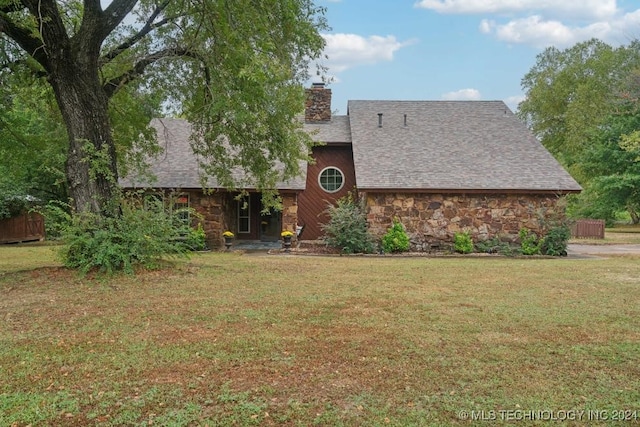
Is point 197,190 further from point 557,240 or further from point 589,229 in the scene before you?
point 589,229

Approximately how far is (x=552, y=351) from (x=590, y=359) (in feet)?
1.06

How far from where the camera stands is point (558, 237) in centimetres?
1465

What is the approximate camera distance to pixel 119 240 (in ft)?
28.9

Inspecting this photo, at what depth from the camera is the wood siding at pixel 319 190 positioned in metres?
18.6

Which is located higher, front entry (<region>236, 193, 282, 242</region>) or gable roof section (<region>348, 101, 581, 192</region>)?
gable roof section (<region>348, 101, 581, 192</region>)

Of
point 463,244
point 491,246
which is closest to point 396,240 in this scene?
point 463,244

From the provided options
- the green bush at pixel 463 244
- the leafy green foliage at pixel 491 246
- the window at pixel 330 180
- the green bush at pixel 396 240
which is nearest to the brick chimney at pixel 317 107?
the window at pixel 330 180

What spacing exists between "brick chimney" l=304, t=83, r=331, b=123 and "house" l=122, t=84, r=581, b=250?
6cm

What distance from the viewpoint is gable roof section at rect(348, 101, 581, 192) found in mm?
15375

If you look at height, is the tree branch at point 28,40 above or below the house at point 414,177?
above

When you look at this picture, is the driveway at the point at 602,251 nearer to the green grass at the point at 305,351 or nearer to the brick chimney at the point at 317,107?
the green grass at the point at 305,351

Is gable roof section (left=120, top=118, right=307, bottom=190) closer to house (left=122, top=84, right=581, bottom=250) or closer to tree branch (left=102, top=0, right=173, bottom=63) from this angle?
house (left=122, top=84, right=581, bottom=250)

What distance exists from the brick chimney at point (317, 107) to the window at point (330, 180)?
258cm

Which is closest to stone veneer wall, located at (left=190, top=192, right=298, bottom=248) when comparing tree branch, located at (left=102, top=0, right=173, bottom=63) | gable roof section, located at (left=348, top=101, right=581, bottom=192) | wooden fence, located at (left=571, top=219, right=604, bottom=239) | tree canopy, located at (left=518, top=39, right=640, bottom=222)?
gable roof section, located at (left=348, top=101, right=581, bottom=192)
